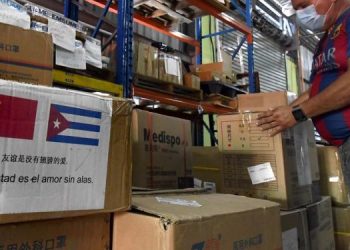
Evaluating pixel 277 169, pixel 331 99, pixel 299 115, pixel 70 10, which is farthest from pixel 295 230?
pixel 70 10

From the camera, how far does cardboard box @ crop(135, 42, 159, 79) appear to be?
255cm

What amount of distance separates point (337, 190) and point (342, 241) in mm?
352

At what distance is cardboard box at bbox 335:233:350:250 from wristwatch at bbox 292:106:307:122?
4.30 feet

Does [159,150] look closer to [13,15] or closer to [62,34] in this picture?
[62,34]

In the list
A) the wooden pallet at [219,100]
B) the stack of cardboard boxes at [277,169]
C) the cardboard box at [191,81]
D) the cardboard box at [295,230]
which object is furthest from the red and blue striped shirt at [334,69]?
the wooden pallet at [219,100]

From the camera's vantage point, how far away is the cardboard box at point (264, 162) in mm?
1820

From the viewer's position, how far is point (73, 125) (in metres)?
0.86

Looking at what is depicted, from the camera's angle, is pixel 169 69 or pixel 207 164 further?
pixel 169 69

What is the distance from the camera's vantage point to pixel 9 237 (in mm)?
767

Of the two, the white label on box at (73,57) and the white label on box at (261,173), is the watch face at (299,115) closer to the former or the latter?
the white label on box at (261,173)

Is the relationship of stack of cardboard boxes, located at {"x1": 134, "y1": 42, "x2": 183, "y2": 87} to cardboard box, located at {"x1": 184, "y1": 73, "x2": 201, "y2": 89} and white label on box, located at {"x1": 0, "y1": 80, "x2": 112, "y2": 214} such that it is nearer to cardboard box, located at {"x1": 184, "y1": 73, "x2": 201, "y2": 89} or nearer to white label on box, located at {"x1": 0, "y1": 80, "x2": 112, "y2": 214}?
cardboard box, located at {"x1": 184, "y1": 73, "x2": 201, "y2": 89}

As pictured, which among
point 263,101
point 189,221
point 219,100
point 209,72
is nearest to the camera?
point 189,221

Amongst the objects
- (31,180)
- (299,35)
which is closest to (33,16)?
(31,180)

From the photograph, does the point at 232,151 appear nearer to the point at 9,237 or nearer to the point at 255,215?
the point at 255,215
